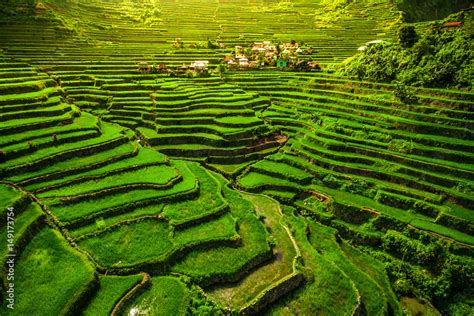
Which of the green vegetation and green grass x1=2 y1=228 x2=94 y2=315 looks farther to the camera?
the green vegetation

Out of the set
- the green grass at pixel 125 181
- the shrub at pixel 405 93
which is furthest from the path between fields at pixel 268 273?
the shrub at pixel 405 93

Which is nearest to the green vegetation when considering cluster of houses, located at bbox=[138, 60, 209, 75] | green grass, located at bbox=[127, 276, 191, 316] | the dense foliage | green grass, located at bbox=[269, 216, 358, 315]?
the dense foliage

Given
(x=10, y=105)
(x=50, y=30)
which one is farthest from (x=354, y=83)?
(x=50, y=30)

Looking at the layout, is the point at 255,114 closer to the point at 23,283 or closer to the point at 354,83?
the point at 354,83

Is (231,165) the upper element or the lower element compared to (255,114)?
lower

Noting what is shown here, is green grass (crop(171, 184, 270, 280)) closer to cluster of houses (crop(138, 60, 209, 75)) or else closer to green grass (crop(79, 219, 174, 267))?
green grass (crop(79, 219, 174, 267))

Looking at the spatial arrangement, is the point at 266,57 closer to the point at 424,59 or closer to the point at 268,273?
the point at 424,59

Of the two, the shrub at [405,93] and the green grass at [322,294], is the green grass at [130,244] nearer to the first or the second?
the green grass at [322,294]
